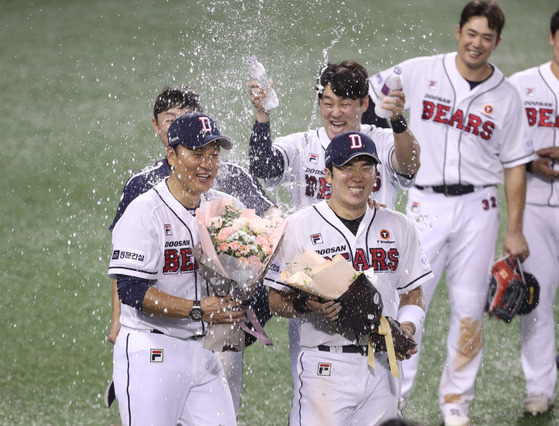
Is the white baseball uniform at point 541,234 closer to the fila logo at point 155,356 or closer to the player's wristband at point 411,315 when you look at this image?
the player's wristband at point 411,315

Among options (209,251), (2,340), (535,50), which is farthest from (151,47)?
(209,251)

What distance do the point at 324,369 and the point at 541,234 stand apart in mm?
2609

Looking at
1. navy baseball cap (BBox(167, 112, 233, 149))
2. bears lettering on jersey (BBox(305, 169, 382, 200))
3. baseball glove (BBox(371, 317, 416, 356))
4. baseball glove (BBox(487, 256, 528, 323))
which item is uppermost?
navy baseball cap (BBox(167, 112, 233, 149))

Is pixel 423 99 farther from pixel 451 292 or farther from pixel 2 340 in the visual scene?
pixel 2 340

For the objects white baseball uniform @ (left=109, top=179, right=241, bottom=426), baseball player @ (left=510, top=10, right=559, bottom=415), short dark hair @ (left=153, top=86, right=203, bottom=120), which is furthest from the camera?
baseball player @ (left=510, top=10, right=559, bottom=415)

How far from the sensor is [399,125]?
490 cm

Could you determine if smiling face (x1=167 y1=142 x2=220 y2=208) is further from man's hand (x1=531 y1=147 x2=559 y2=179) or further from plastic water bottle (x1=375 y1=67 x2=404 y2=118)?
man's hand (x1=531 y1=147 x2=559 y2=179)

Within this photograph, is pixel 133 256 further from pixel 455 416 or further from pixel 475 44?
pixel 475 44

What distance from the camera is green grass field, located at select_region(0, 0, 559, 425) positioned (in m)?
6.55

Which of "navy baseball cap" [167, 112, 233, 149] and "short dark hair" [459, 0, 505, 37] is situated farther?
"short dark hair" [459, 0, 505, 37]

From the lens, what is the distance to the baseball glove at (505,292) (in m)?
5.89

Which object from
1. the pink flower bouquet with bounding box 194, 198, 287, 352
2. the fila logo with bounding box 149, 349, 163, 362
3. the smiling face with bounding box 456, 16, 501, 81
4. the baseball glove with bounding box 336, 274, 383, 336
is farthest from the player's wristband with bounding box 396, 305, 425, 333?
the smiling face with bounding box 456, 16, 501, 81

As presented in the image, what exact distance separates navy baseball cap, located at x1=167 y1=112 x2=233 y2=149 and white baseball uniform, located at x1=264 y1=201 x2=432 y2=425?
561mm

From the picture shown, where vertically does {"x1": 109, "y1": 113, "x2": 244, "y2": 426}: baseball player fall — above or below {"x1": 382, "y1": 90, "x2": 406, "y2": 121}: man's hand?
below
